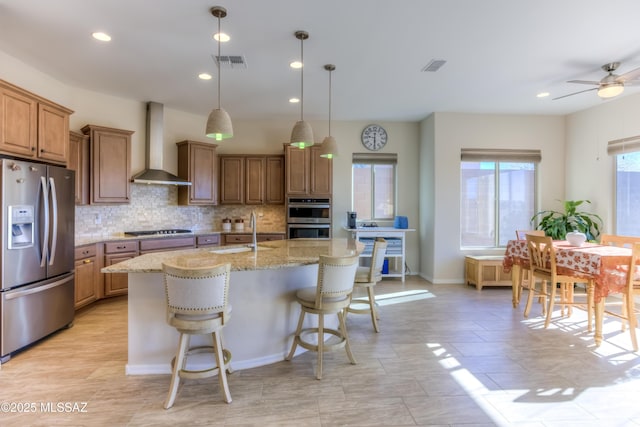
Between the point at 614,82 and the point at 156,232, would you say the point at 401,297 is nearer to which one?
the point at 614,82

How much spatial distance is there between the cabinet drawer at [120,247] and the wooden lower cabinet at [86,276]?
18 centimetres

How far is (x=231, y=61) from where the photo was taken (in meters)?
3.81

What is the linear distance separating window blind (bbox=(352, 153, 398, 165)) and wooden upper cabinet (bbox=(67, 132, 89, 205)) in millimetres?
4286

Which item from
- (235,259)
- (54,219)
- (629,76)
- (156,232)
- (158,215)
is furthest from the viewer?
(158,215)

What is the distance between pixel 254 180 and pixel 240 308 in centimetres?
370

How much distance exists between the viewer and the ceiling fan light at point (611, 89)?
3619 millimetres

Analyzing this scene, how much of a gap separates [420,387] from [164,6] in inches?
143

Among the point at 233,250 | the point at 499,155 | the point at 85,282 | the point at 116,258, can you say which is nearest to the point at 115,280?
the point at 116,258

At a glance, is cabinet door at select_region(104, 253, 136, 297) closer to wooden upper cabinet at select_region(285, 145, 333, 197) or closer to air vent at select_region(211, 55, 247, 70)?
wooden upper cabinet at select_region(285, 145, 333, 197)

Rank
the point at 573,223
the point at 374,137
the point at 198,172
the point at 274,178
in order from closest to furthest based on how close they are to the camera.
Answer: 1. the point at 573,223
2. the point at 198,172
3. the point at 274,178
4. the point at 374,137

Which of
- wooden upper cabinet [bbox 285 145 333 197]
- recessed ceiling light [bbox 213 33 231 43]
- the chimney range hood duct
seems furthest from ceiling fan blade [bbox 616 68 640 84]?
the chimney range hood duct

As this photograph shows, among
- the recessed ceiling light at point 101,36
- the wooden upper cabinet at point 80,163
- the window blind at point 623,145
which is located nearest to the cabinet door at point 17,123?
the recessed ceiling light at point 101,36

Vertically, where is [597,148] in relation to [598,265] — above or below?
above

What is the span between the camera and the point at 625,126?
4914 mm
